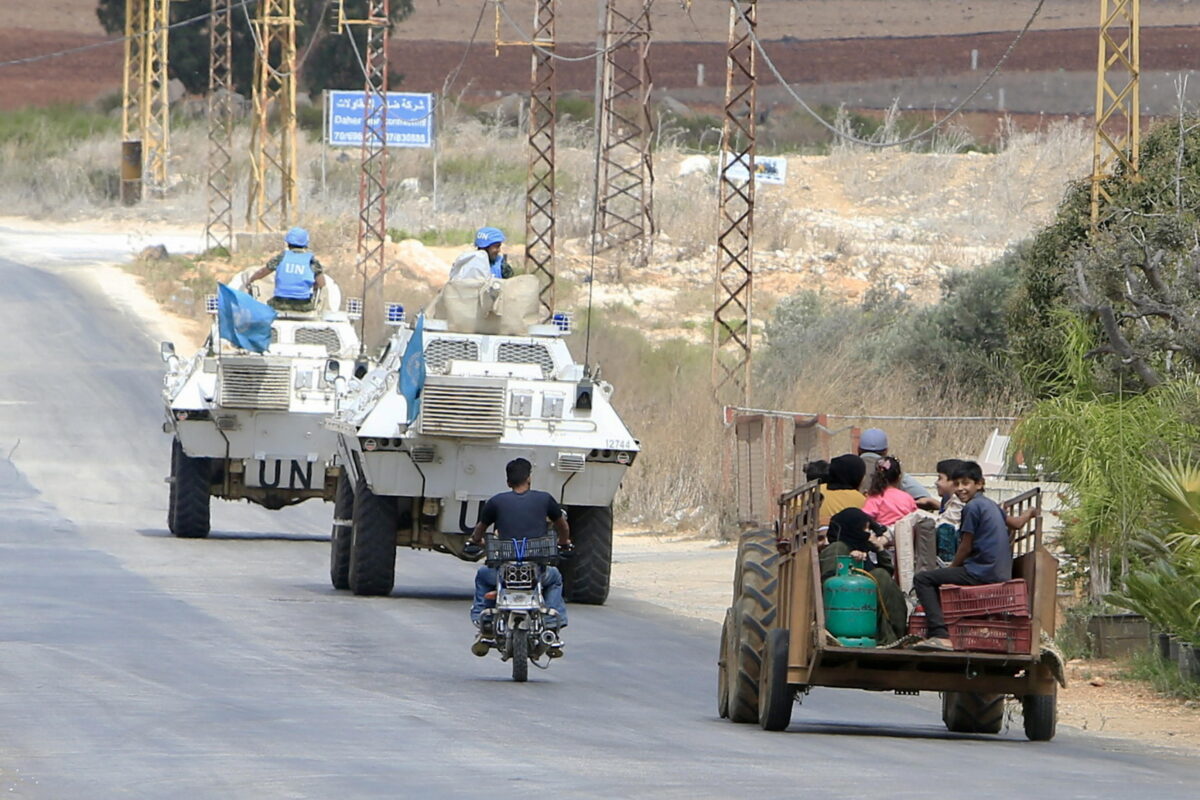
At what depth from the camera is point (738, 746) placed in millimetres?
11562

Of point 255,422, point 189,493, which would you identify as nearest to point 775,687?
point 255,422

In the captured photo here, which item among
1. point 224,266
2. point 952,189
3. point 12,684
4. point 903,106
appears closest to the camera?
point 12,684

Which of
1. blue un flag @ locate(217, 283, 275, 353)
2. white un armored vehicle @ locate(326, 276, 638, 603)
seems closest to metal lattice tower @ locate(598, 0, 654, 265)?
blue un flag @ locate(217, 283, 275, 353)

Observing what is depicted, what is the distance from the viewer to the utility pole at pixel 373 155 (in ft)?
141

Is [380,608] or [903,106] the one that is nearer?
[380,608]

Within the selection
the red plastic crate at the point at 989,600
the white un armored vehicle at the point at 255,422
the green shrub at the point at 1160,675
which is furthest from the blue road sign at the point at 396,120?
the red plastic crate at the point at 989,600

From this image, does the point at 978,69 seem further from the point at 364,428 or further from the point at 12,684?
the point at 12,684

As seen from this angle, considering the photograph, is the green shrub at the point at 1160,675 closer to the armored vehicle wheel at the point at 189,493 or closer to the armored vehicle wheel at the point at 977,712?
the armored vehicle wheel at the point at 977,712

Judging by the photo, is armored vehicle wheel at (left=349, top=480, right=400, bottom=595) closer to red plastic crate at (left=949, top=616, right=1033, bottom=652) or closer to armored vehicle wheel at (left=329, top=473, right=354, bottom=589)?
armored vehicle wheel at (left=329, top=473, right=354, bottom=589)

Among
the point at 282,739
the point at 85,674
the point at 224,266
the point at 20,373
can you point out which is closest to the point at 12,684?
the point at 85,674

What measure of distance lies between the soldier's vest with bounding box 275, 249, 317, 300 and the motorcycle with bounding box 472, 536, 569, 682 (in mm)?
11335

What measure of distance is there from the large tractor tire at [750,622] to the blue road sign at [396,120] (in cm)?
4500

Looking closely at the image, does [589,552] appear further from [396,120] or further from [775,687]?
[396,120]

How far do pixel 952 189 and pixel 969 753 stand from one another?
194 feet
